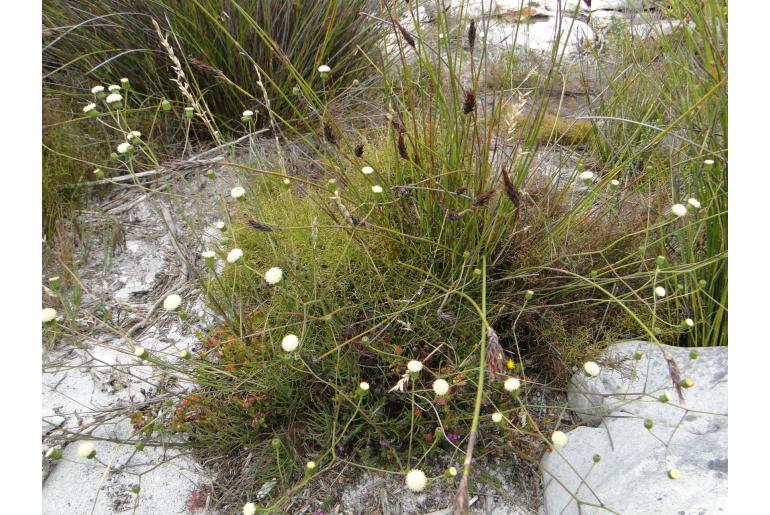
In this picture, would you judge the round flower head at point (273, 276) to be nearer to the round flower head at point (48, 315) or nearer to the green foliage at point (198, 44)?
the round flower head at point (48, 315)

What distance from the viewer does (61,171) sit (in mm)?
2195

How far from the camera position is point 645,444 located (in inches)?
50.1

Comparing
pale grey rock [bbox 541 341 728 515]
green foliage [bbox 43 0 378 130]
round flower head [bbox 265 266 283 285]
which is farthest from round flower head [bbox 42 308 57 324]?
green foliage [bbox 43 0 378 130]

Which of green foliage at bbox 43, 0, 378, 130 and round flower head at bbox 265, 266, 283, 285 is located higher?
green foliage at bbox 43, 0, 378, 130

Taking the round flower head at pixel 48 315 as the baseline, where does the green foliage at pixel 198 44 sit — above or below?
above

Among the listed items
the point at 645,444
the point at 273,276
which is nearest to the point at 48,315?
the point at 273,276

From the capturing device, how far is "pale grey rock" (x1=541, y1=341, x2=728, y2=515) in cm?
114

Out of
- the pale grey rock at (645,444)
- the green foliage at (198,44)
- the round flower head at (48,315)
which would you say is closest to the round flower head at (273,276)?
the round flower head at (48,315)

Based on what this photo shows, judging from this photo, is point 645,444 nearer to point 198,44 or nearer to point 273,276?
point 273,276

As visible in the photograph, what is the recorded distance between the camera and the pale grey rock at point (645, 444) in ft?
3.75

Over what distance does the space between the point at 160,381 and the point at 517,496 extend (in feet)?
3.89

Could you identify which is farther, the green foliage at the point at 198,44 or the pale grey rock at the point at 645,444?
the green foliage at the point at 198,44

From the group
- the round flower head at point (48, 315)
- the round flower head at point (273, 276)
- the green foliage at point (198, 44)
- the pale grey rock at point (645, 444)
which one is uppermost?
the green foliage at point (198, 44)

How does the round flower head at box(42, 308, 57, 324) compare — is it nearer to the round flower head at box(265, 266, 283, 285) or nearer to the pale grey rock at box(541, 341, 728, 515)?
the round flower head at box(265, 266, 283, 285)
